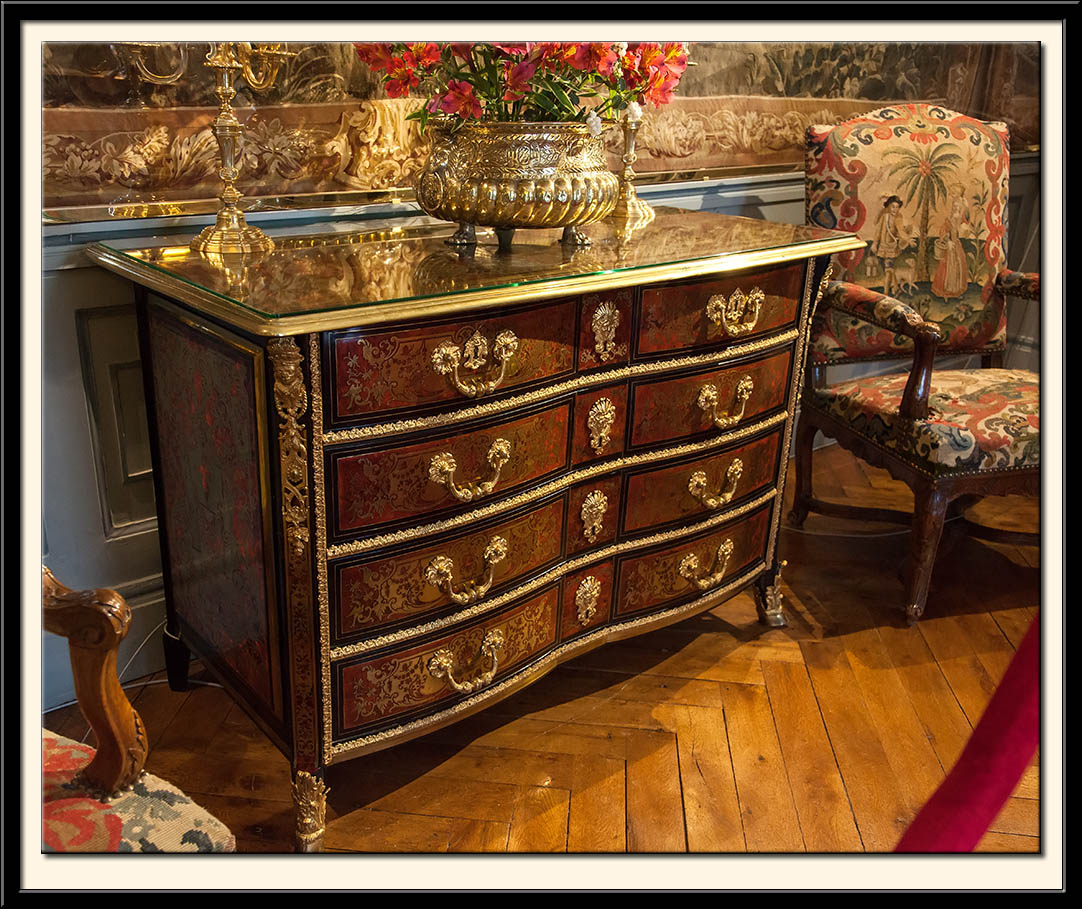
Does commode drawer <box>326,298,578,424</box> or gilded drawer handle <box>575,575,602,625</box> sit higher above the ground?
commode drawer <box>326,298,578,424</box>

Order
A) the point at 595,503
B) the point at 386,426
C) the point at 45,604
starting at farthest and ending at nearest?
the point at 595,503 → the point at 386,426 → the point at 45,604

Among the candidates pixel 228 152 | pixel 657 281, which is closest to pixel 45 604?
pixel 228 152

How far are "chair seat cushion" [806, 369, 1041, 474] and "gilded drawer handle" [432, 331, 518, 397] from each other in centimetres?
126

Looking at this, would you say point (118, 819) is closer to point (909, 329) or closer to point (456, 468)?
point (456, 468)

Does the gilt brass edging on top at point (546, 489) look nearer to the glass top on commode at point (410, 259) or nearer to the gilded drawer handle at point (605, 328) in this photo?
the gilded drawer handle at point (605, 328)

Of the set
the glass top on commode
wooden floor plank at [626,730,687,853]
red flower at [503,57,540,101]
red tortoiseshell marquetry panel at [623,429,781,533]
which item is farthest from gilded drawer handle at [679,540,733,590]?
red flower at [503,57,540,101]

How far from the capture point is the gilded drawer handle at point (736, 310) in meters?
1.82

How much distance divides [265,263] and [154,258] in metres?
0.19

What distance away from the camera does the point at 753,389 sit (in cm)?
201

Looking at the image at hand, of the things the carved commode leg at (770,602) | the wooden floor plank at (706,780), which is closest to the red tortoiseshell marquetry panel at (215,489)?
the wooden floor plank at (706,780)

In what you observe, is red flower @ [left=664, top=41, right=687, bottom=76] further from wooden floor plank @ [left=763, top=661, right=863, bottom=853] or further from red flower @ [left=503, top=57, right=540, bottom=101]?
wooden floor plank @ [left=763, top=661, right=863, bottom=853]

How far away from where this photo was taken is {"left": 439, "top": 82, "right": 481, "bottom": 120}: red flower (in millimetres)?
1657

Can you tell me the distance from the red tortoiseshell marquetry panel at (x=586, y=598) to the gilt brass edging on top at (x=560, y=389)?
0.41 metres

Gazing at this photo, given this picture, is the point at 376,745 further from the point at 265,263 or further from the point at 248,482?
the point at 265,263
